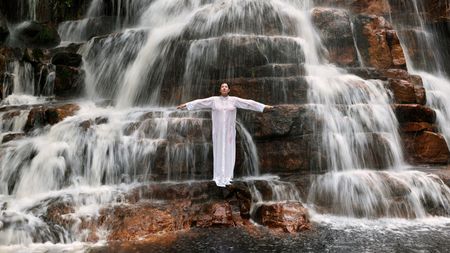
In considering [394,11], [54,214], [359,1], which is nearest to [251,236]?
[54,214]

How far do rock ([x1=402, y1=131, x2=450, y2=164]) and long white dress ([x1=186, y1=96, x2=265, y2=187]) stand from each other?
4728mm

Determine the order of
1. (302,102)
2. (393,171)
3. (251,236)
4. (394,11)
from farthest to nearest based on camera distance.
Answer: (394,11) < (302,102) < (393,171) < (251,236)

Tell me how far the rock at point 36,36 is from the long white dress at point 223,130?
480 inches

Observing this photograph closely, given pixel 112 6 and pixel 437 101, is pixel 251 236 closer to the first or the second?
pixel 437 101

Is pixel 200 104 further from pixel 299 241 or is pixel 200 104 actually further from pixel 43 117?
pixel 43 117

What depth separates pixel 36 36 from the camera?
18141mm

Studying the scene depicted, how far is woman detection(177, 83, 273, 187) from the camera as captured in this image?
8.38 meters

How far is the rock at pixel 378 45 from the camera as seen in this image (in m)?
13.9

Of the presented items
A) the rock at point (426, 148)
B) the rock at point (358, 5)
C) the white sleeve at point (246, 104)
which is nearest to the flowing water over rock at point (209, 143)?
the rock at point (426, 148)

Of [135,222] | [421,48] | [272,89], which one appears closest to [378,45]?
[421,48]

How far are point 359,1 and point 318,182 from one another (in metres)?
10.4

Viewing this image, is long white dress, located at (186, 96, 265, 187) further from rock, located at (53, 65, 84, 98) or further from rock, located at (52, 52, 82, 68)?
rock, located at (52, 52, 82, 68)

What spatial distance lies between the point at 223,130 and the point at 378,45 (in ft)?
26.6

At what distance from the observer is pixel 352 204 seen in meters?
8.55
